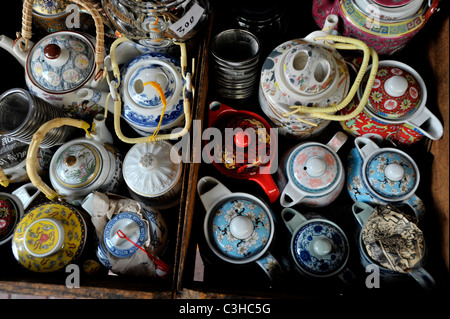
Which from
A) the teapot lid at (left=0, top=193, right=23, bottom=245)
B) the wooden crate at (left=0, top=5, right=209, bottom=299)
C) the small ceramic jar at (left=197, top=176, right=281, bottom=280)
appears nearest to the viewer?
the wooden crate at (left=0, top=5, right=209, bottom=299)

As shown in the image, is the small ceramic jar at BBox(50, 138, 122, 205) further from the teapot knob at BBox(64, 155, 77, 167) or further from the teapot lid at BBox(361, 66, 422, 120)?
the teapot lid at BBox(361, 66, 422, 120)

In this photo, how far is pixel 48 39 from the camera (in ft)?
2.84

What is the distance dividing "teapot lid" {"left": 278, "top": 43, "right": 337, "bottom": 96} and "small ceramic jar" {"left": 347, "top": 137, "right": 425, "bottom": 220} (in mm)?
241

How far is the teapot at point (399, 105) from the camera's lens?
30.3 inches

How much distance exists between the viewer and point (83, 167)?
818 mm

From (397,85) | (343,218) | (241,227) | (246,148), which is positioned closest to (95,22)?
(246,148)

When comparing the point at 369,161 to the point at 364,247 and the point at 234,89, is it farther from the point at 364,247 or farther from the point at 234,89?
the point at 234,89

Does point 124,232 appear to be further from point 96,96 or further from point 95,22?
point 95,22

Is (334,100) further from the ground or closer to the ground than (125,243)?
further from the ground

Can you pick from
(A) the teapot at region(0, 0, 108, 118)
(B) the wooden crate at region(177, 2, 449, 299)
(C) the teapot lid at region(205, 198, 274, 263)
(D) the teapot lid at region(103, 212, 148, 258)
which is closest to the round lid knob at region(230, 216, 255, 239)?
(C) the teapot lid at region(205, 198, 274, 263)

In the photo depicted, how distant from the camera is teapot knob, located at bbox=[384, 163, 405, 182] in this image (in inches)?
29.6

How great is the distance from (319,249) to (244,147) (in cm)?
32
